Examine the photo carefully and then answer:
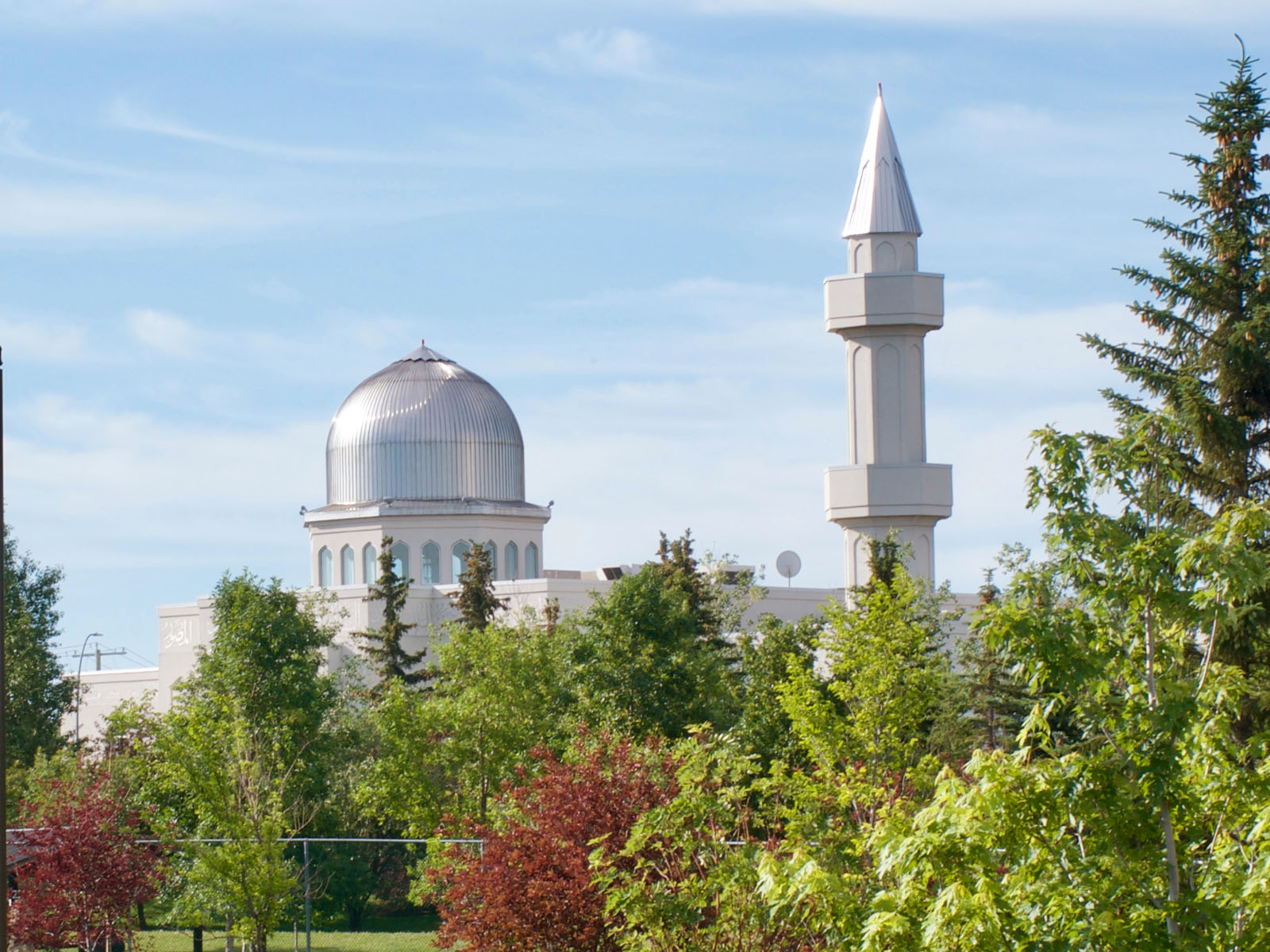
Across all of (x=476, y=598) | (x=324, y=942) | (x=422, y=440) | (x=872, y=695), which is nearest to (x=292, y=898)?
(x=324, y=942)

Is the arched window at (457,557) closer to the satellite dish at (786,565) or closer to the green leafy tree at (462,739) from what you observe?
the satellite dish at (786,565)

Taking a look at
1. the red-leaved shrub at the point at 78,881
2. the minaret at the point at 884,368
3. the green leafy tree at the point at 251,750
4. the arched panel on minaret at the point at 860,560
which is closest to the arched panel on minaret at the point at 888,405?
the minaret at the point at 884,368

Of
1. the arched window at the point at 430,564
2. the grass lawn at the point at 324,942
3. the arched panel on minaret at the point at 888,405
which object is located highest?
the arched panel on minaret at the point at 888,405

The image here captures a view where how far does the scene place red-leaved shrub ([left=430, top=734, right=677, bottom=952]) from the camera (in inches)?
603

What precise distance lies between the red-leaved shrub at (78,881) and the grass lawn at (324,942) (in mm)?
1958

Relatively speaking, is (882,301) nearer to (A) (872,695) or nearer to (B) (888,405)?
(B) (888,405)

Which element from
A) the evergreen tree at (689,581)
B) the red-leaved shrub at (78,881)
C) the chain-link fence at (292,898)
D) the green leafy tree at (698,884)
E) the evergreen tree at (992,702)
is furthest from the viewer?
the evergreen tree at (689,581)

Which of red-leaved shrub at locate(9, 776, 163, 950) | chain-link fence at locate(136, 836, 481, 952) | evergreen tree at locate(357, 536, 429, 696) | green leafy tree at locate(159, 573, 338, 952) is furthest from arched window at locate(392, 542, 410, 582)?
red-leaved shrub at locate(9, 776, 163, 950)

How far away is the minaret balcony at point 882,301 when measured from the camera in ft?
166

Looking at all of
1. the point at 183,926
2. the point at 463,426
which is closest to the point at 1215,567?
the point at 183,926

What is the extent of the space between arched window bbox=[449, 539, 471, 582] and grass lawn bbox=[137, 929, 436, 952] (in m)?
36.3

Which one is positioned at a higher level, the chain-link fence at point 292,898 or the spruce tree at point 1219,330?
the spruce tree at point 1219,330

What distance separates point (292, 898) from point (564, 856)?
10.7m

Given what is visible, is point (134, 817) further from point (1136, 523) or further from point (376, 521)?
point (376, 521)
